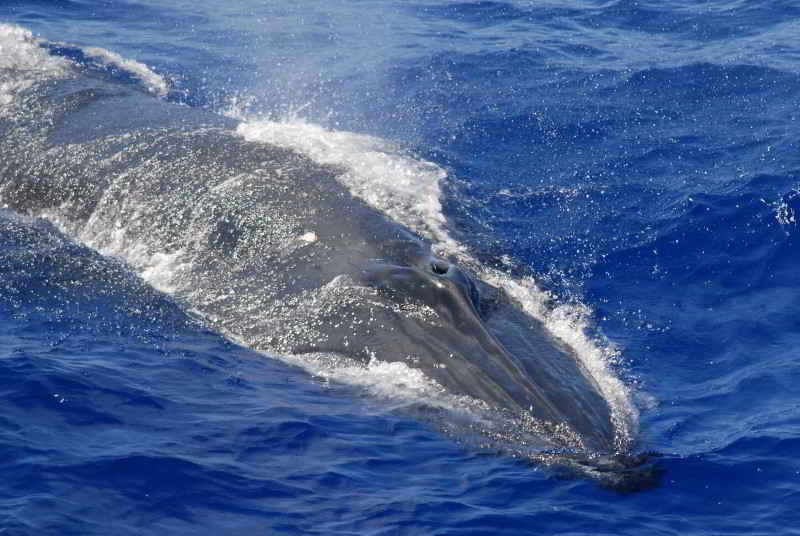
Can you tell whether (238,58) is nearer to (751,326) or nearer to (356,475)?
(751,326)

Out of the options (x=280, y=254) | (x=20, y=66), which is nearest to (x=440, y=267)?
(x=280, y=254)

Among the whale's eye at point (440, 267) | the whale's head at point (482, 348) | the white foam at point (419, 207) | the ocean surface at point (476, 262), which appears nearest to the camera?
the ocean surface at point (476, 262)

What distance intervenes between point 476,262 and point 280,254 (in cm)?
287

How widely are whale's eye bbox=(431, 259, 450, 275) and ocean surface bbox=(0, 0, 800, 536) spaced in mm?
1540

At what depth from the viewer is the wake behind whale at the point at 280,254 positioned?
12.4m

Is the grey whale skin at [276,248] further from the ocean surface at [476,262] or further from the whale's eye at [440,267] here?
A: the ocean surface at [476,262]

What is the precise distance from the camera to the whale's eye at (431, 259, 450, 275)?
13.6m

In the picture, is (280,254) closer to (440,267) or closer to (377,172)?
(440,267)

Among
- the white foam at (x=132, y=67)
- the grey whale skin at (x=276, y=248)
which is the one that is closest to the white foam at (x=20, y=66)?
the grey whale skin at (x=276, y=248)

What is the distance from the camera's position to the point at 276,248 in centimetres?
→ 1485

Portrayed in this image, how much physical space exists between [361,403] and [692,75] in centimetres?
1563

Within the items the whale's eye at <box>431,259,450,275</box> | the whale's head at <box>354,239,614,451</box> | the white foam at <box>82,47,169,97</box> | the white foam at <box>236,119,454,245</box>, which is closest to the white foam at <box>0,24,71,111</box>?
the white foam at <box>82,47,169,97</box>

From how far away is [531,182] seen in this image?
1978 cm

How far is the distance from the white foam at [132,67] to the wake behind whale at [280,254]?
5.20 meters
